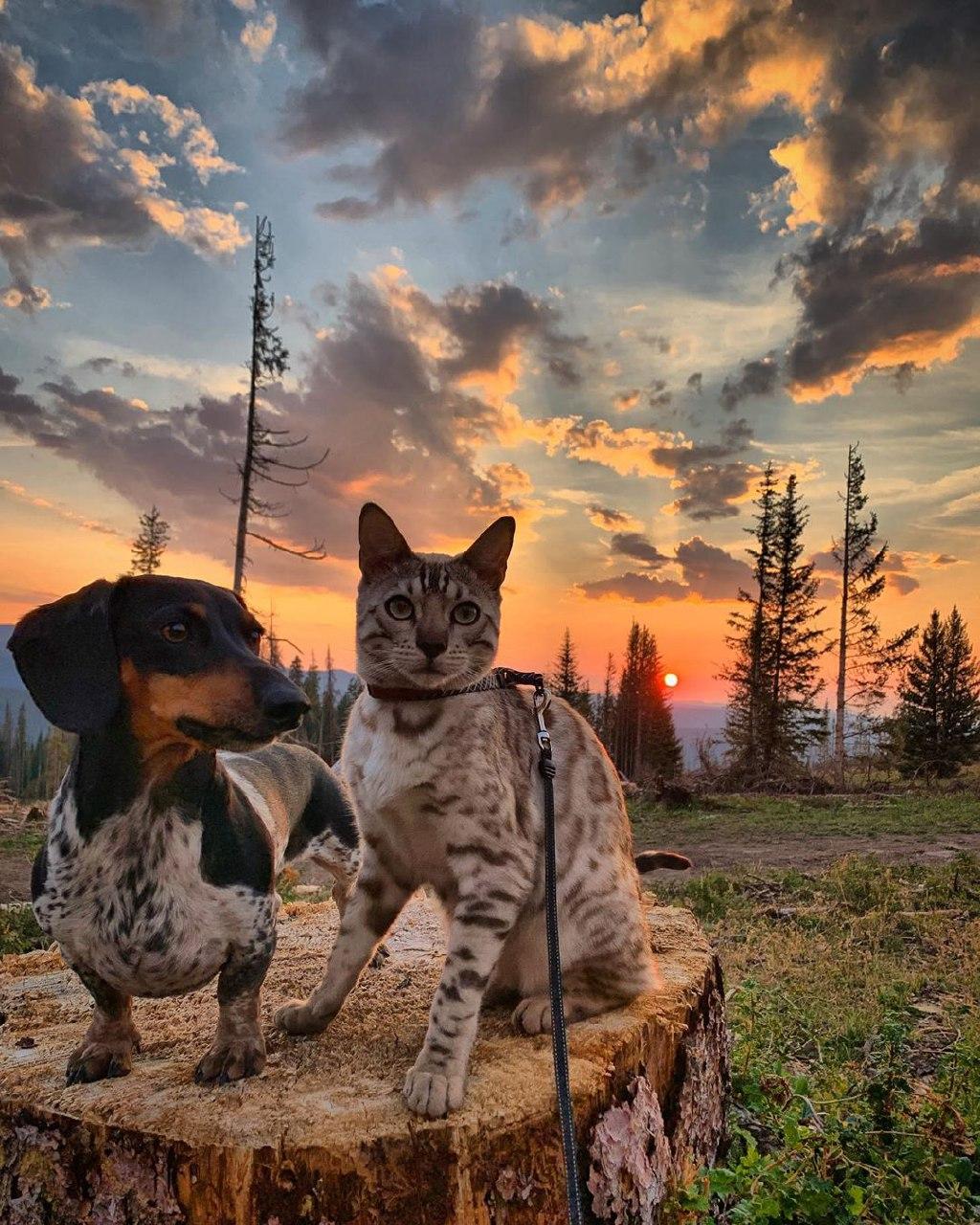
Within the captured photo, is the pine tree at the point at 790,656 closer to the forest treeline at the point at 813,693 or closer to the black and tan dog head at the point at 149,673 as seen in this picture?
the forest treeline at the point at 813,693

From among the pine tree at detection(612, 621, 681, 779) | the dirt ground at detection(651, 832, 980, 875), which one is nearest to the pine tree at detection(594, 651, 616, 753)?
the pine tree at detection(612, 621, 681, 779)

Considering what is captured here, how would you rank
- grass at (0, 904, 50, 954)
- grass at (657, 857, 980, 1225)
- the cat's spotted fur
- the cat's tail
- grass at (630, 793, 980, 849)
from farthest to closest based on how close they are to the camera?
grass at (630, 793, 980, 849)
grass at (0, 904, 50, 954)
the cat's tail
grass at (657, 857, 980, 1225)
the cat's spotted fur

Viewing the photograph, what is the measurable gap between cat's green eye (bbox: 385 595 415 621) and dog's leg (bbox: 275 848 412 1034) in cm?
94

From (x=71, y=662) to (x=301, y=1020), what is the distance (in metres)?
1.60

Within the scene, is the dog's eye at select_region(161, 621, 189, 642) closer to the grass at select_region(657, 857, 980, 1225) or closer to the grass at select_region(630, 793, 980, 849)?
the grass at select_region(657, 857, 980, 1225)

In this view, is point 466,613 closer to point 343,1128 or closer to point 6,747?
point 343,1128

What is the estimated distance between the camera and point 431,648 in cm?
302

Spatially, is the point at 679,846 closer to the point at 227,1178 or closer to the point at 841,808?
the point at 841,808

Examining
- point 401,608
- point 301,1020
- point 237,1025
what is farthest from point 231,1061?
point 401,608

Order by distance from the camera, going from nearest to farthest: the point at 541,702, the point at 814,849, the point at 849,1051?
the point at 541,702 → the point at 849,1051 → the point at 814,849

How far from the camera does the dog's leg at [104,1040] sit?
2764 mm

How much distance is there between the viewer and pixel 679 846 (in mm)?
16047

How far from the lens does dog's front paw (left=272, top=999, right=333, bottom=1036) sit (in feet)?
10.3

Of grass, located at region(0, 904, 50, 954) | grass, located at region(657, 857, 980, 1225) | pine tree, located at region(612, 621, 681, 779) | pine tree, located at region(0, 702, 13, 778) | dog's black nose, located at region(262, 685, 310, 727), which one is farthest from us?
pine tree, located at region(0, 702, 13, 778)
